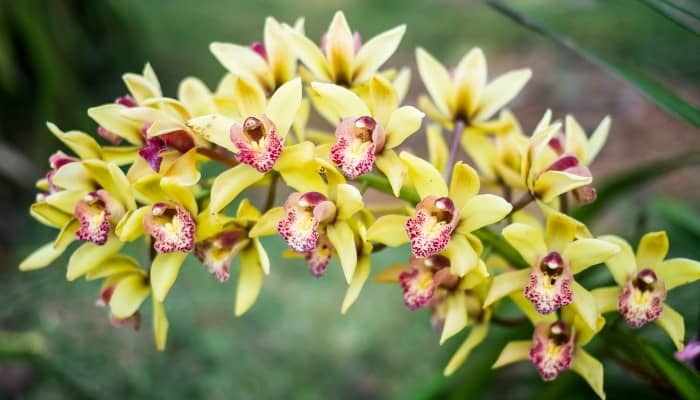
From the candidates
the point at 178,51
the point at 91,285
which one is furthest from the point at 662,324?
the point at 178,51

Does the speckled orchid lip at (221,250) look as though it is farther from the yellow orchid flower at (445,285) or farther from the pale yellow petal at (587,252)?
the pale yellow petal at (587,252)

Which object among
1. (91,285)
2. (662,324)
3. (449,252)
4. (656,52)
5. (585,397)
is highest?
(449,252)

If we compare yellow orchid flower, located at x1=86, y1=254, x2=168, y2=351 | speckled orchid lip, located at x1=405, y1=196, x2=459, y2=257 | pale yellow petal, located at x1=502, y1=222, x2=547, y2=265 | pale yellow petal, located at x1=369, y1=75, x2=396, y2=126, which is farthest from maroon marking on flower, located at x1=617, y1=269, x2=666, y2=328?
yellow orchid flower, located at x1=86, y1=254, x2=168, y2=351

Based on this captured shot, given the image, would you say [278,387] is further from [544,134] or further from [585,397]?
[544,134]

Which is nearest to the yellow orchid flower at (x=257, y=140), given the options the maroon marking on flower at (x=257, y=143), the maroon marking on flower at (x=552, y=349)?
the maroon marking on flower at (x=257, y=143)

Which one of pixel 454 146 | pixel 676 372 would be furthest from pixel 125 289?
pixel 676 372

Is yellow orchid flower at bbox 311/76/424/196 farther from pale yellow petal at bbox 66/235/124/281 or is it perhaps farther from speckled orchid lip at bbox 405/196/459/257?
pale yellow petal at bbox 66/235/124/281
